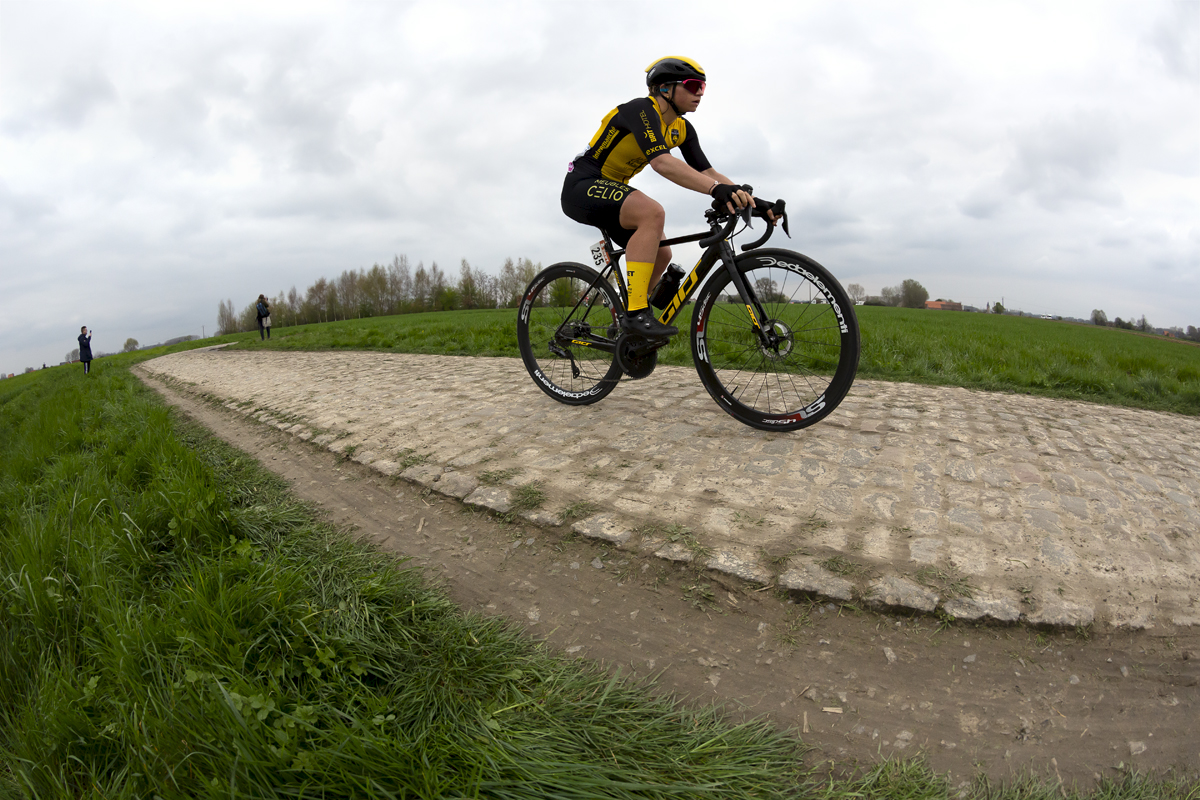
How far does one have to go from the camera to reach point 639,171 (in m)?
4.34

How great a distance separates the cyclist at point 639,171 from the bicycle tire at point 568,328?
45cm

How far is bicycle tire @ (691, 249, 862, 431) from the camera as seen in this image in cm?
349

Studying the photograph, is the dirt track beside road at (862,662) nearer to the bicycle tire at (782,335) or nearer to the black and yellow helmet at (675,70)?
the bicycle tire at (782,335)

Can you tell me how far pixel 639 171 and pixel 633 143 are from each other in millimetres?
265

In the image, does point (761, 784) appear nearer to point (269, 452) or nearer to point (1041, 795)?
point (1041, 795)

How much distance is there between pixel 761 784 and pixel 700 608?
2.55 ft

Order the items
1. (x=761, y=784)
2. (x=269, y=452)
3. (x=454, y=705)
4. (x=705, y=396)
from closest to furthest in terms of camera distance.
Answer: (x=761, y=784), (x=454, y=705), (x=269, y=452), (x=705, y=396)

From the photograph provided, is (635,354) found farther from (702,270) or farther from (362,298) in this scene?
(362,298)

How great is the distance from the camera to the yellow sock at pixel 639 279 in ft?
13.5

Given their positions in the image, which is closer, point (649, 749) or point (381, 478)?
point (649, 749)

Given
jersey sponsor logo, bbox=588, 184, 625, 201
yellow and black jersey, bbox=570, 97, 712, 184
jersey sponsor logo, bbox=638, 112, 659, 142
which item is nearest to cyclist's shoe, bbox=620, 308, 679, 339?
jersey sponsor logo, bbox=588, 184, 625, 201

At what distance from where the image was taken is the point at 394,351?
38.1ft

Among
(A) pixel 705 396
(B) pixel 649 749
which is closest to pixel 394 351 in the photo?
(A) pixel 705 396

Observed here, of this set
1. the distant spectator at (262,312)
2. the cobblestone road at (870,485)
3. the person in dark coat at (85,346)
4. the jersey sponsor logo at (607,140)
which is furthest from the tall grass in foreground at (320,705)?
the person in dark coat at (85,346)
